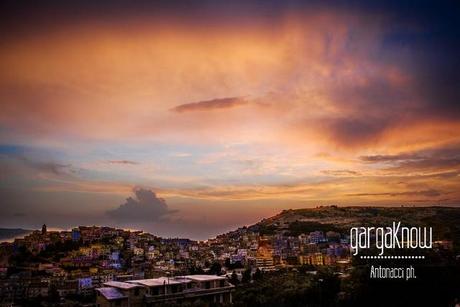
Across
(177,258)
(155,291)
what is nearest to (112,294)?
(155,291)

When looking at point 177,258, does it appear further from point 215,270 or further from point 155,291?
point 155,291

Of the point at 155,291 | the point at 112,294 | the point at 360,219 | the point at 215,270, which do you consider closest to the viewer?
the point at 112,294

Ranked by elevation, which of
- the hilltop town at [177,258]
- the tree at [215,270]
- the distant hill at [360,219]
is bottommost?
the tree at [215,270]

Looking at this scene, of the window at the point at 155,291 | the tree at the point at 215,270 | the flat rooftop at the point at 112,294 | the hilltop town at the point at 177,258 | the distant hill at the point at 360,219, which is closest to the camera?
the flat rooftop at the point at 112,294

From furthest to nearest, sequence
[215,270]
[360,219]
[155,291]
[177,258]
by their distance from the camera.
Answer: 1. [360,219]
2. [177,258]
3. [215,270]
4. [155,291]

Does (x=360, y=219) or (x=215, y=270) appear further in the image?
(x=360, y=219)

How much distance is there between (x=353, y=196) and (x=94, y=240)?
23.4 ft

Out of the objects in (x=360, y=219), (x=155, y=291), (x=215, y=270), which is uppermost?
(x=360, y=219)

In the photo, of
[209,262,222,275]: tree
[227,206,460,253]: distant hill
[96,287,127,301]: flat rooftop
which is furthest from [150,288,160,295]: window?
[227,206,460,253]: distant hill

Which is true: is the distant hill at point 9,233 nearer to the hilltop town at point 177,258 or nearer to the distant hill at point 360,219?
the hilltop town at point 177,258

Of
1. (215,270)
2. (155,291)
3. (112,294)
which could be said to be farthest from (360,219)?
(112,294)

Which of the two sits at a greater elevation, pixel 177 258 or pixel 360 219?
pixel 360 219

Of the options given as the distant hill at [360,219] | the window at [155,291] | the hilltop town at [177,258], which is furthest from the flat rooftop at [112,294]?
the distant hill at [360,219]

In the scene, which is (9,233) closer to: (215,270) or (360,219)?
(215,270)
